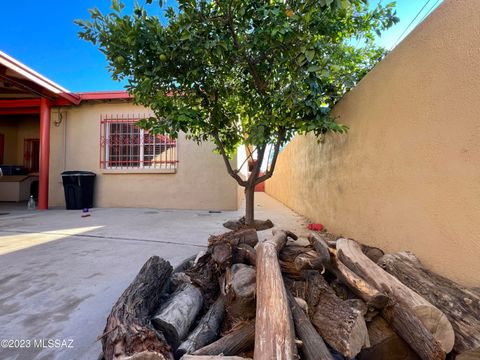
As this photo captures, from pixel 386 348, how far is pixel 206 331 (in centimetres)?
104

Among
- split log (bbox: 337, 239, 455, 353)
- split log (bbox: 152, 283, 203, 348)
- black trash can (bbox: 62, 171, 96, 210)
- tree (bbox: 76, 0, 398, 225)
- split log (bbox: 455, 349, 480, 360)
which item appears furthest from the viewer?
black trash can (bbox: 62, 171, 96, 210)

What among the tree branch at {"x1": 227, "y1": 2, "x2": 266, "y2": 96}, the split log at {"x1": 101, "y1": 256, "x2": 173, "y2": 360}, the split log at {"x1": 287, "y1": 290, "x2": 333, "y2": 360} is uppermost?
the tree branch at {"x1": 227, "y1": 2, "x2": 266, "y2": 96}

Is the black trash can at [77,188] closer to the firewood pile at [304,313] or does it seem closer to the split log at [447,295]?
the firewood pile at [304,313]

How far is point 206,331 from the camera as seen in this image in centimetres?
152

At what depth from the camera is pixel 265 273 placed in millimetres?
1674

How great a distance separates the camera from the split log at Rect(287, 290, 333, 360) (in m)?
1.24

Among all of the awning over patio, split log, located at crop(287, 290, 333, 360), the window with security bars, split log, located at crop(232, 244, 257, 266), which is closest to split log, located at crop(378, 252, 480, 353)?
split log, located at crop(287, 290, 333, 360)

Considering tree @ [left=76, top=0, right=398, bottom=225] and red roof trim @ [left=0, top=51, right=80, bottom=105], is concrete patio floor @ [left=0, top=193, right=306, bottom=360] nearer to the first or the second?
tree @ [left=76, top=0, right=398, bottom=225]

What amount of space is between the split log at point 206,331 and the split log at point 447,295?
4.32ft

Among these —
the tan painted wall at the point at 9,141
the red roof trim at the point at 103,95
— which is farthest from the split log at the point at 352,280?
the tan painted wall at the point at 9,141

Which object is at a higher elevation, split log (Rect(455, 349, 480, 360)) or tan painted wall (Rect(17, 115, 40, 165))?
tan painted wall (Rect(17, 115, 40, 165))

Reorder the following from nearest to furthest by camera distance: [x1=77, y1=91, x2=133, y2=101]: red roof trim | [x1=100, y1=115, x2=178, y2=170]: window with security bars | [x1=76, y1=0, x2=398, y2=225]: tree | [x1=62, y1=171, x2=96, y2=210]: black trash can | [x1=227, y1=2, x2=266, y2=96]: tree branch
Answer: [x1=76, y1=0, x2=398, y2=225]: tree → [x1=227, y1=2, x2=266, y2=96]: tree branch → [x1=62, y1=171, x2=96, y2=210]: black trash can → [x1=77, y1=91, x2=133, y2=101]: red roof trim → [x1=100, y1=115, x2=178, y2=170]: window with security bars

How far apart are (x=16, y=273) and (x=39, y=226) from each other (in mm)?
2644

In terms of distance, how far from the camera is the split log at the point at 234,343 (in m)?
1.29
